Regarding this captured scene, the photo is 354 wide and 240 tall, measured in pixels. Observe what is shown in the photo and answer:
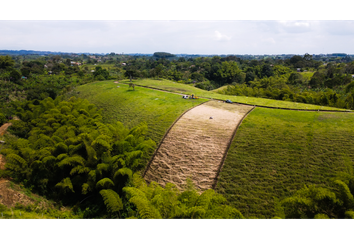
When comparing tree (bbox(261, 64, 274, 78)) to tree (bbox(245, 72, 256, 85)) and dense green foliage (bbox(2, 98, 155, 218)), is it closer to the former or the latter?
→ tree (bbox(245, 72, 256, 85))

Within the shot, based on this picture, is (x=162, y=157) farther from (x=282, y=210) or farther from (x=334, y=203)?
(x=334, y=203)

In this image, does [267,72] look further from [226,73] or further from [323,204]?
[323,204]

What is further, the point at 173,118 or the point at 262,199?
the point at 173,118

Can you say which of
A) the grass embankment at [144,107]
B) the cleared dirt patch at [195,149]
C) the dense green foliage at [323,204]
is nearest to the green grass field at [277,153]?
the grass embankment at [144,107]

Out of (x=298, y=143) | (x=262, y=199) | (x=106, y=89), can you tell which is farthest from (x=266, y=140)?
(x=106, y=89)

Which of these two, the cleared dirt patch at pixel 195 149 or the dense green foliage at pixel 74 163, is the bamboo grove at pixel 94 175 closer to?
the dense green foliage at pixel 74 163

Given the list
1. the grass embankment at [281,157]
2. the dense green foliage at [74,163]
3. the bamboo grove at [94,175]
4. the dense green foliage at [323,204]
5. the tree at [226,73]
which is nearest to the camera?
the dense green foliage at [323,204]

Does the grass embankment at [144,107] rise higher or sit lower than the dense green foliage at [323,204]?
higher
